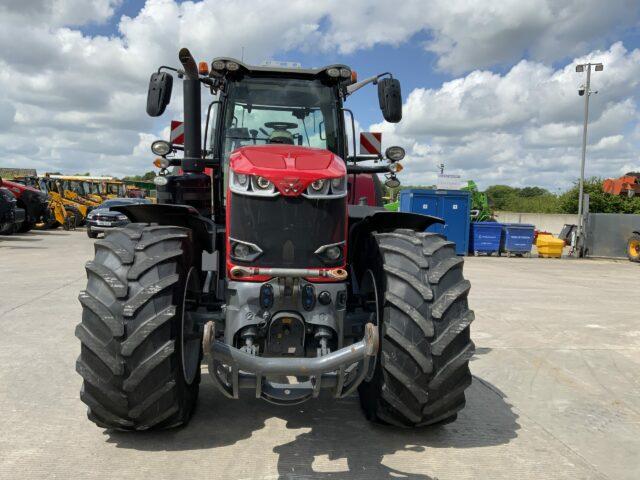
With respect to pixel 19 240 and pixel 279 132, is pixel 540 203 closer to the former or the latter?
pixel 19 240

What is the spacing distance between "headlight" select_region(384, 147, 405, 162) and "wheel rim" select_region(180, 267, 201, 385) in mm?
1849

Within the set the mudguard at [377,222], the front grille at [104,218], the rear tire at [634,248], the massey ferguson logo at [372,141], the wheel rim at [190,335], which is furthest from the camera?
the front grille at [104,218]

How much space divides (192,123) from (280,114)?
73cm

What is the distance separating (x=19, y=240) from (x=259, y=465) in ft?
58.5

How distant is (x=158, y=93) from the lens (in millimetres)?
4285

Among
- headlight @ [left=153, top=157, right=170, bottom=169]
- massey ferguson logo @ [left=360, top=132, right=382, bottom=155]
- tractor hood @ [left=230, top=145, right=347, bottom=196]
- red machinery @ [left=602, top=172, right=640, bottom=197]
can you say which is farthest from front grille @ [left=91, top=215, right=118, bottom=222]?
red machinery @ [left=602, top=172, right=640, bottom=197]

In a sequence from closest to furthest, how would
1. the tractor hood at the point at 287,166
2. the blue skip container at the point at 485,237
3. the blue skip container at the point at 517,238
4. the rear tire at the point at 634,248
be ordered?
1. the tractor hood at the point at 287,166
2. the rear tire at the point at 634,248
3. the blue skip container at the point at 485,237
4. the blue skip container at the point at 517,238

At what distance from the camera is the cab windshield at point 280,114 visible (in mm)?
4602

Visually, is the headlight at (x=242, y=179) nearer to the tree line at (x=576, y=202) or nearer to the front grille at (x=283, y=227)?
the front grille at (x=283, y=227)

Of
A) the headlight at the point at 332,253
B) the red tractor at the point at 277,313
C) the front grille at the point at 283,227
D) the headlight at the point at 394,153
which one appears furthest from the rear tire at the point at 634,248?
the front grille at the point at 283,227

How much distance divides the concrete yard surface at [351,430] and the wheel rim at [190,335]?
0.39 metres

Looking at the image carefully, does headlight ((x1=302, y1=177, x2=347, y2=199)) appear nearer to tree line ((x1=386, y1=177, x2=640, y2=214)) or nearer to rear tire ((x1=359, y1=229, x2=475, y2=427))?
rear tire ((x1=359, y1=229, x2=475, y2=427))

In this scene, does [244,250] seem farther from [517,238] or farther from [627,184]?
[627,184]

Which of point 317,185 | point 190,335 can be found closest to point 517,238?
point 317,185
